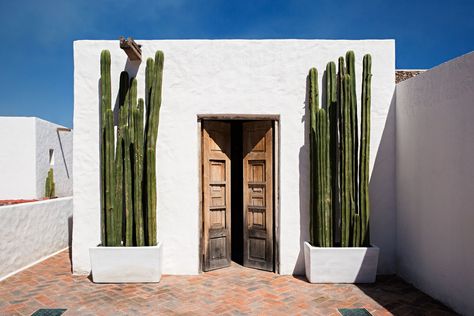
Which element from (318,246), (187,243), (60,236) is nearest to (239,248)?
(187,243)

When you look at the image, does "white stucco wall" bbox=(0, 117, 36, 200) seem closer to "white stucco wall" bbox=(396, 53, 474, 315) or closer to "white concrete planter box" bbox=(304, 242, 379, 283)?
"white concrete planter box" bbox=(304, 242, 379, 283)

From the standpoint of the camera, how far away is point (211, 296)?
15.8 ft

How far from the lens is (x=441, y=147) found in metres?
4.63

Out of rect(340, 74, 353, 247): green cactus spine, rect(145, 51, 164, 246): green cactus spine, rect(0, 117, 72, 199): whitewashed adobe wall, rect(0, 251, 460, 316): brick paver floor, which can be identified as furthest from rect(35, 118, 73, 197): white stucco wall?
rect(340, 74, 353, 247): green cactus spine

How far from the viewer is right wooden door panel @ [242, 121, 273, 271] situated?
19.6 feet

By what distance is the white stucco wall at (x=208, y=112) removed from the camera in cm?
581

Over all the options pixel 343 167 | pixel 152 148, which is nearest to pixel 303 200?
pixel 343 167

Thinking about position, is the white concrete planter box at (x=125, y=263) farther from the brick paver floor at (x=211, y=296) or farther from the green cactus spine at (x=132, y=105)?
the green cactus spine at (x=132, y=105)

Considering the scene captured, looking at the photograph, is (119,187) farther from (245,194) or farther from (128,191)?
(245,194)

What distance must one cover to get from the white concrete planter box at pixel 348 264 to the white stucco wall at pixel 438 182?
2.26 ft

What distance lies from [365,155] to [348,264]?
5.87ft

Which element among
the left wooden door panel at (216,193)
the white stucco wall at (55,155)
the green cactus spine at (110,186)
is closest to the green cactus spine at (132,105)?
the green cactus spine at (110,186)

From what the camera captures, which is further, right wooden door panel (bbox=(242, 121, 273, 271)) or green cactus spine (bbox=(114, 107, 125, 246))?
right wooden door panel (bbox=(242, 121, 273, 271))

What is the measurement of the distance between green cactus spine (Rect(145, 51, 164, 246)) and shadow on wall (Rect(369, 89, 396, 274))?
3785mm
